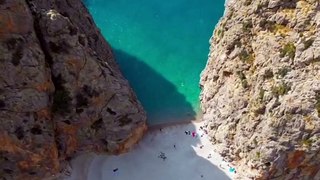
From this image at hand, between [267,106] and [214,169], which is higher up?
[267,106]

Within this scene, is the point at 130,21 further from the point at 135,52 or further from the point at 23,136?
the point at 23,136

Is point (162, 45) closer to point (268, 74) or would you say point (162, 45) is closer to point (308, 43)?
point (268, 74)

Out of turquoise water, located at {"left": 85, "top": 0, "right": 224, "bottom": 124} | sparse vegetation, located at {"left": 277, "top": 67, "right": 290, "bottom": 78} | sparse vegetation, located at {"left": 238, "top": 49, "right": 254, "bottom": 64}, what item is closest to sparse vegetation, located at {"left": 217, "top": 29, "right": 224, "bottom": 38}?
turquoise water, located at {"left": 85, "top": 0, "right": 224, "bottom": 124}

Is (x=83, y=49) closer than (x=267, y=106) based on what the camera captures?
Yes

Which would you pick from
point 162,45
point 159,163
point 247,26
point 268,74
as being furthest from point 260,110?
point 162,45

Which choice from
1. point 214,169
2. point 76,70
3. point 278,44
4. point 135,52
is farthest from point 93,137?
point 278,44

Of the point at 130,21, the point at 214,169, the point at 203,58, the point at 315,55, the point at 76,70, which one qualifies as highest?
the point at 130,21
